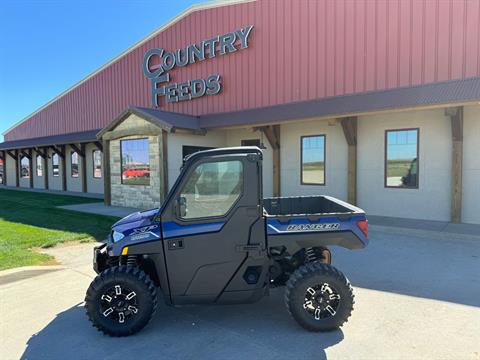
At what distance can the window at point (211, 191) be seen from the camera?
3475 millimetres

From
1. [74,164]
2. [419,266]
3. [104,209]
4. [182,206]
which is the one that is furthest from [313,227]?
[74,164]

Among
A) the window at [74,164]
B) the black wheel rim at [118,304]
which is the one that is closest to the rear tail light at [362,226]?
the black wheel rim at [118,304]

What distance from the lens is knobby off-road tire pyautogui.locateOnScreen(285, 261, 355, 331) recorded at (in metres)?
3.41

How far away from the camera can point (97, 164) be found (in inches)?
752

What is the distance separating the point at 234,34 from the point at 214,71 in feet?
5.90

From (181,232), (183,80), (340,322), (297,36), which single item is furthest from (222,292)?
(183,80)

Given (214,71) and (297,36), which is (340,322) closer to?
(297,36)

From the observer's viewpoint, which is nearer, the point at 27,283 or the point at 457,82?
the point at 27,283

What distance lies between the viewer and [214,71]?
1434cm

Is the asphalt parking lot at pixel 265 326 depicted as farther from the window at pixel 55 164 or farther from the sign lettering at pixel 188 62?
the window at pixel 55 164

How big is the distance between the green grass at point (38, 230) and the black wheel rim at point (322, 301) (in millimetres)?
5240

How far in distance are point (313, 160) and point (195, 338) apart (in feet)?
30.9

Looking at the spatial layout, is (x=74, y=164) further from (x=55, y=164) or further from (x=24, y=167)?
(x=24, y=167)

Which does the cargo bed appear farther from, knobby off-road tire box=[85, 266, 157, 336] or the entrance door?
knobby off-road tire box=[85, 266, 157, 336]
